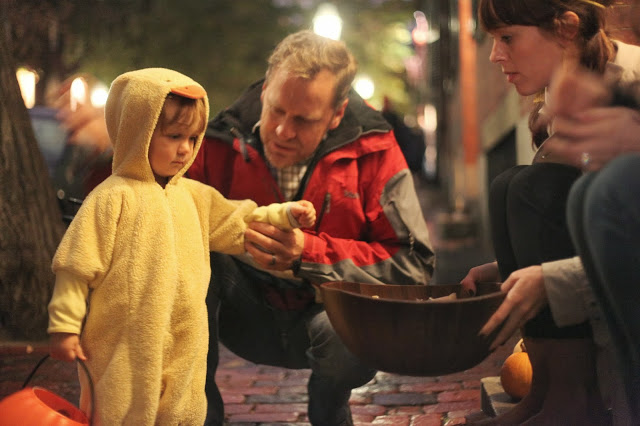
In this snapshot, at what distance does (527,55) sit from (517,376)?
1.21m

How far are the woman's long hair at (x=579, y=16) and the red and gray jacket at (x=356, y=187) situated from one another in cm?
86

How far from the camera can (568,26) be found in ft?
7.79

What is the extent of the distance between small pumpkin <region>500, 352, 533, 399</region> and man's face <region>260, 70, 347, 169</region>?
1.11 meters

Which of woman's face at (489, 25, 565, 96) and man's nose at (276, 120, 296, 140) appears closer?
woman's face at (489, 25, 565, 96)

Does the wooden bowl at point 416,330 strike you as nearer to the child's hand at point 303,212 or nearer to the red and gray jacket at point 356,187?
the child's hand at point 303,212

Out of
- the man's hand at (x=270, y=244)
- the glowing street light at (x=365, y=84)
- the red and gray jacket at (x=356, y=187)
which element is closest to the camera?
the man's hand at (x=270, y=244)

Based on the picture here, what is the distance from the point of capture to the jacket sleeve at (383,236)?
2.97 metres

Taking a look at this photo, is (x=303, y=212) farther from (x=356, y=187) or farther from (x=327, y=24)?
(x=327, y=24)

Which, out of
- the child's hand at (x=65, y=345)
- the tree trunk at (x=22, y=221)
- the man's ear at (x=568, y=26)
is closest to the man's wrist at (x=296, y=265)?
the child's hand at (x=65, y=345)

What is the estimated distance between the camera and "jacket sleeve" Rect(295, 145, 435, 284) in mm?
2969

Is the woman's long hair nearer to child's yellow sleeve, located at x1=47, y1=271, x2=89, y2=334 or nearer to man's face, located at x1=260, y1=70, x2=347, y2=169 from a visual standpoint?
man's face, located at x1=260, y1=70, x2=347, y2=169

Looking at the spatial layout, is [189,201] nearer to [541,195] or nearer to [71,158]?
[71,158]

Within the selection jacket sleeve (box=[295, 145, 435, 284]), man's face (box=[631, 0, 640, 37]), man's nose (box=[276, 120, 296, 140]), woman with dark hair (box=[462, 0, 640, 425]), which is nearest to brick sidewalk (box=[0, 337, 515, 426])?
jacket sleeve (box=[295, 145, 435, 284])

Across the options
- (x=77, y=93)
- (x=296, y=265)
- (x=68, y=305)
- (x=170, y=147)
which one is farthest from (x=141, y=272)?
(x=77, y=93)
